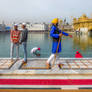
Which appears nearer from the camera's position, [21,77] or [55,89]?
[55,89]

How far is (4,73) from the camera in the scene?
16.3 feet

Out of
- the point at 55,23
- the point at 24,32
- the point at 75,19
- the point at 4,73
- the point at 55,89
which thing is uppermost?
the point at 75,19

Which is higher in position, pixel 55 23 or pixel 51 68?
pixel 55 23

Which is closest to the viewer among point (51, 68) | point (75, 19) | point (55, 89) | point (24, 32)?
point (55, 89)

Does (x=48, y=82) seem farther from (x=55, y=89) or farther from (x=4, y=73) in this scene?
(x=4, y=73)

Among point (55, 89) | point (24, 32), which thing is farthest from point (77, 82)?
point (24, 32)

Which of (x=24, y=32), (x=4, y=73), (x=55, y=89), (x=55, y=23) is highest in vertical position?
(x=55, y=23)

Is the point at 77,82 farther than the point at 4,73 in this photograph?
No

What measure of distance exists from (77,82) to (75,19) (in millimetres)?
76975

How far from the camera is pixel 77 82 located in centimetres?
447

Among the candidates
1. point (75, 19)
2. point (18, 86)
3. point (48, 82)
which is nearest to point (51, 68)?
point (48, 82)

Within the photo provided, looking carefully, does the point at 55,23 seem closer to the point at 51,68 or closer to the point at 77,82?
the point at 51,68

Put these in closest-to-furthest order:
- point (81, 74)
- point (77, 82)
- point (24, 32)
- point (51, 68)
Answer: point (77, 82)
point (81, 74)
point (51, 68)
point (24, 32)

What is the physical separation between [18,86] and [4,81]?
653 millimetres
